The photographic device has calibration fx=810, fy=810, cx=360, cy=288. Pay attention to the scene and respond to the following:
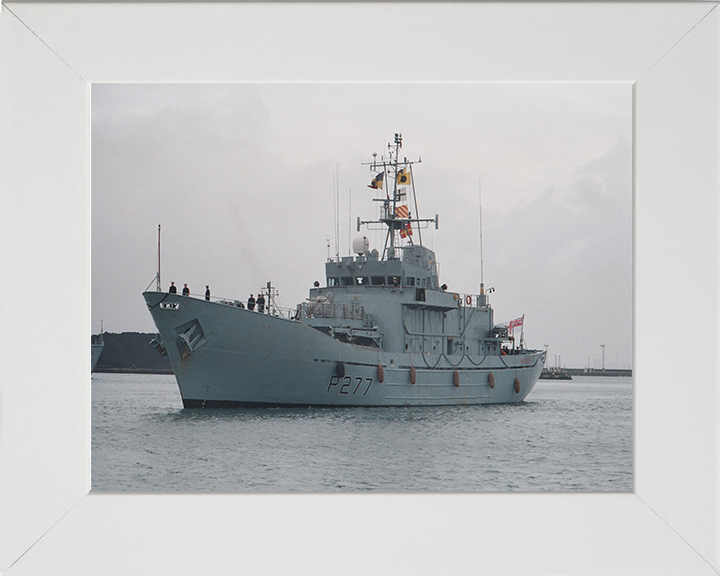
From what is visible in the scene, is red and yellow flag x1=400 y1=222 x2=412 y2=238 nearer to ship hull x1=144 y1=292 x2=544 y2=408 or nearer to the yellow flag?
the yellow flag

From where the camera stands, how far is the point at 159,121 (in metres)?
16.2

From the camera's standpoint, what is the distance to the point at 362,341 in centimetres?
1461

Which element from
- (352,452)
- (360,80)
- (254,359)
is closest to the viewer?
(360,80)

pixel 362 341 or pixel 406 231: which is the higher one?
pixel 406 231

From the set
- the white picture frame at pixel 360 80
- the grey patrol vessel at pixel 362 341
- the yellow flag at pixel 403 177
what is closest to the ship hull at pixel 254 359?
the grey patrol vessel at pixel 362 341

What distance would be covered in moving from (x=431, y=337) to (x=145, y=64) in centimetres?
1219

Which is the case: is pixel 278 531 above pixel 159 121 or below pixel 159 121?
below

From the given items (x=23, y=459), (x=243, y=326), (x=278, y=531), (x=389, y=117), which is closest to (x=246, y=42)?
(x=23, y=459)

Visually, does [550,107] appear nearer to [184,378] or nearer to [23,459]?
[184,378]

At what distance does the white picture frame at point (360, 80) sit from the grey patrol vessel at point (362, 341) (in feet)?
27.0

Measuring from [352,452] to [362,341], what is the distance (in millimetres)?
5187

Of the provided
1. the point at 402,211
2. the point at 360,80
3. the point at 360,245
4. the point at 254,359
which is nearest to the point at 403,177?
the point at 402,211

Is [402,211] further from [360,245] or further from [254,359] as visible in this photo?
[254,359]

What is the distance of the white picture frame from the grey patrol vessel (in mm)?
8230
